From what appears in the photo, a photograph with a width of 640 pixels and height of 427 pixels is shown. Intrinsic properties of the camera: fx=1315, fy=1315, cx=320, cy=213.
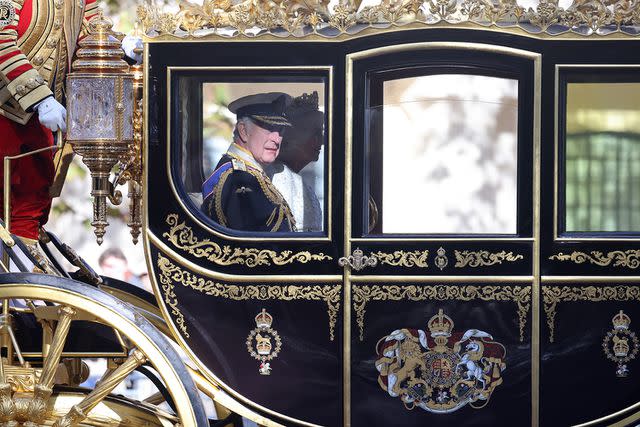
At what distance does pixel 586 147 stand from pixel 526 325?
2.15 ft

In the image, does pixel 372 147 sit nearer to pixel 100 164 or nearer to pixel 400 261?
pixel 400 261

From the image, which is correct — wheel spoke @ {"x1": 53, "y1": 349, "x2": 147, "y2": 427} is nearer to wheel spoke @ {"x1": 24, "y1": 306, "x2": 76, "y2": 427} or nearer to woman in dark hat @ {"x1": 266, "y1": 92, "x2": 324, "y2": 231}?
wheel spoke @ {"x1": 24, "y1": 306, "x2": 76, "y2": 427}

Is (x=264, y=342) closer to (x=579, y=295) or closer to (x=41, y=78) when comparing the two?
(x=579, y=295)

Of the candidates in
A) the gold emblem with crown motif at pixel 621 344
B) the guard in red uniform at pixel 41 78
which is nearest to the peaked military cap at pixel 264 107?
the guard in red uniform at pixel 41 78

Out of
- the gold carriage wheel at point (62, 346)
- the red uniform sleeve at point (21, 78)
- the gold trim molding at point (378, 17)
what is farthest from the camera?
the red uniform sleeve at point (21, 78)

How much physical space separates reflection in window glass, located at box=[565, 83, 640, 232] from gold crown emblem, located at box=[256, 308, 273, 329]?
1.10 m

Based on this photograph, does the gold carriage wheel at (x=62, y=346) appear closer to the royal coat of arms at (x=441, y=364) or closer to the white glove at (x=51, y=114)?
the white glove at (x=51, y=114)

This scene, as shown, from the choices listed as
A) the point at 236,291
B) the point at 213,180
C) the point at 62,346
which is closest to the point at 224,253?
the point at 236,291

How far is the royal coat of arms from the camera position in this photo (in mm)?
4566

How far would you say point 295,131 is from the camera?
4.63m

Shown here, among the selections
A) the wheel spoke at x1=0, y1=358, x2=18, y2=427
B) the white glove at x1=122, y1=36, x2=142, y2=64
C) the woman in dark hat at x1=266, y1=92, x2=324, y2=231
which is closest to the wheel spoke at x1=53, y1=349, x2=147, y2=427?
the wheel spoke at x1=0, y1=358, x2=18, y2=427

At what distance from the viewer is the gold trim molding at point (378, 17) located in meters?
4.53

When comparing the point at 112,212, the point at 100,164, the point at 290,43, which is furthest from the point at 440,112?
the point at 112,212

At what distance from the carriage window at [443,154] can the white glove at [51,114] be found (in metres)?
1.12
